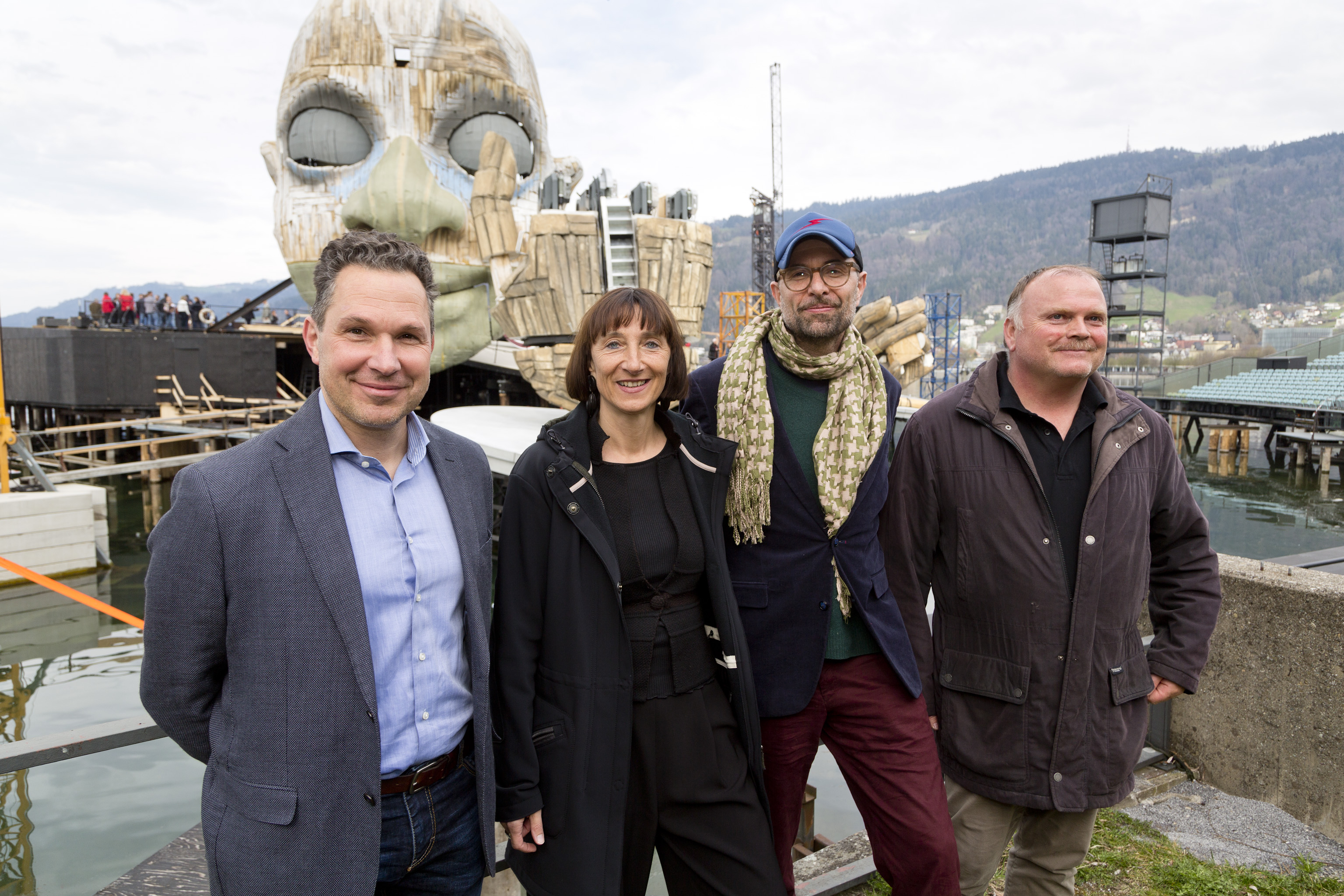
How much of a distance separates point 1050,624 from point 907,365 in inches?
388

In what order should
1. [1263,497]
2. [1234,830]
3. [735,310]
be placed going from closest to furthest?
[1234,830] < [1263,497] < [735,310]

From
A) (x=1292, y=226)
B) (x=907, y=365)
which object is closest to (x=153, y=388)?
(x=907, y=365)

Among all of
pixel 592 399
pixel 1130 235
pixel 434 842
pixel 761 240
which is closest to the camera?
pixel 434 842

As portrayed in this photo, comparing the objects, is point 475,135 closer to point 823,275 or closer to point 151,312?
point 823,275

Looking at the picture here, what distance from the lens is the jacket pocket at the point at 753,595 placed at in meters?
2.29

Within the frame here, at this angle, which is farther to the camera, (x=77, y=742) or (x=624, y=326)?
(x=624, y=326)

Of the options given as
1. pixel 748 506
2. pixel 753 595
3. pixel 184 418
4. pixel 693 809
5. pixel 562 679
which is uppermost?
pixel 748 506

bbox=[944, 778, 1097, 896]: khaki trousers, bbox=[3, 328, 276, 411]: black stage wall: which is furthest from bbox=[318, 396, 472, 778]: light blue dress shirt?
bbox=[3, 328, 276, 411]: black stage wall

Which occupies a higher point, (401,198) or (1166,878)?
(401,198)

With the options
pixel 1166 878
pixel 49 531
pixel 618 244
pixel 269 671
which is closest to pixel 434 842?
pixel 269 671

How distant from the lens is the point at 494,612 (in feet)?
6.50

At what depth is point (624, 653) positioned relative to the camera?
6.56 feet

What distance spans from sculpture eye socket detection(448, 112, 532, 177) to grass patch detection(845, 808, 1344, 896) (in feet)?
31.4

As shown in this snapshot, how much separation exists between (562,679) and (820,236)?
1.41 m
